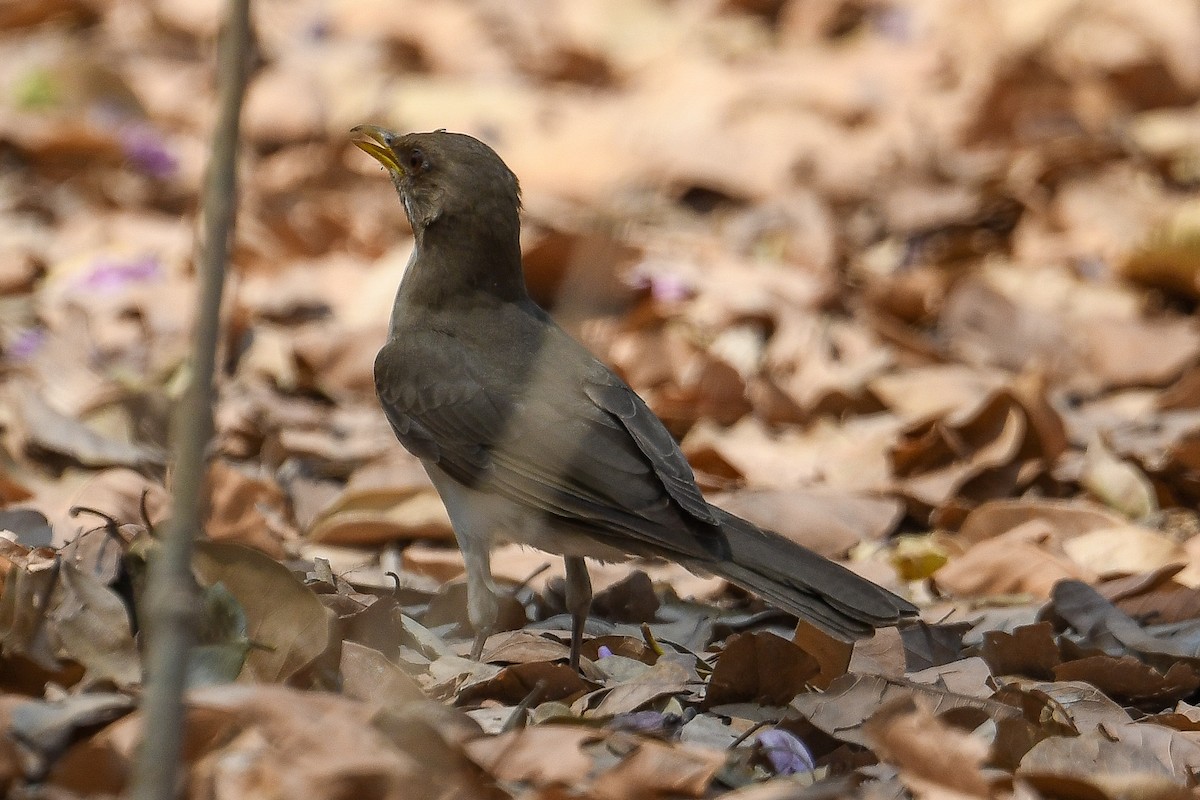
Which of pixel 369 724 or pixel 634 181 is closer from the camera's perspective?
pixel 369 724

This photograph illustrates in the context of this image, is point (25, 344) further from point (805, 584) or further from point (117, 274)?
point (805, 584)

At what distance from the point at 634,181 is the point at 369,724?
6.81 metres

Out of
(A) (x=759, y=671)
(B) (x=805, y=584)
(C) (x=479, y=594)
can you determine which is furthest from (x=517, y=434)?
(A) (x=759, y=671)

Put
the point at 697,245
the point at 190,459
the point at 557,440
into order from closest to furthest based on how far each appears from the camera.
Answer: the point at 190,459 < the point at 557,440 < the point at 697,245

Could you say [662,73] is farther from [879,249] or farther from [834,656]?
[834,656]

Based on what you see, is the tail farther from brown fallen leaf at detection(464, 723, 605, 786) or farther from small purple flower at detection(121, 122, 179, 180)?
small purple flower at detection(121, 122, 179, 180)

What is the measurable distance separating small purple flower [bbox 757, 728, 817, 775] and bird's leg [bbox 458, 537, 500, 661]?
38.0 inches

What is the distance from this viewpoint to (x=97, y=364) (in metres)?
7.30

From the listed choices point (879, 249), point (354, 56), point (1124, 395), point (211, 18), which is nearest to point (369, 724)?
point (1124, 395)

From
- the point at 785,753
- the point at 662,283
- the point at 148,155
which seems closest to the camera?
the point at 785,753

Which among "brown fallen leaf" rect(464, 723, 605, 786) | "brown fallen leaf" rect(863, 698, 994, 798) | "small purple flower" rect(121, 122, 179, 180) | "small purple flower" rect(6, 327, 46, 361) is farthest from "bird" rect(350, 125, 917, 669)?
"small purple flower" rect(121, 122, 179, 180)

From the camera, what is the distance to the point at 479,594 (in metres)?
4.82

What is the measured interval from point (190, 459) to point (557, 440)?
105 inches

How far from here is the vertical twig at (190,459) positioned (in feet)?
7.62
